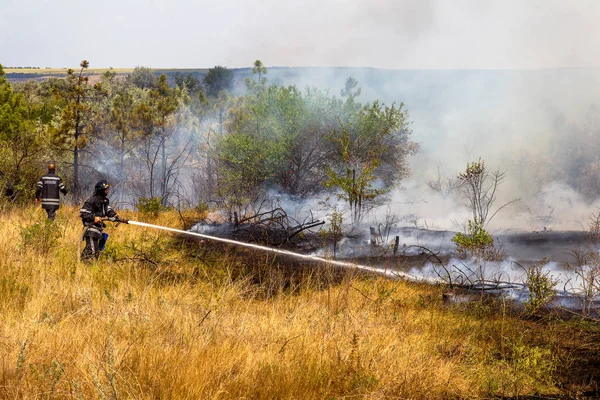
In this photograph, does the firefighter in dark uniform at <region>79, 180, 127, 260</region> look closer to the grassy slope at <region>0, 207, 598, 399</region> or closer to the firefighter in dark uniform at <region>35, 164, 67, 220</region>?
the grassy slope at <region>0, 207, 598, 399</region>

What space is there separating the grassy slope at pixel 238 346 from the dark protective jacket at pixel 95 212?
757 millimetres

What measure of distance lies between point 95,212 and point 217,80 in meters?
53.5

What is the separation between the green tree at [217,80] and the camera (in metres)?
58.1

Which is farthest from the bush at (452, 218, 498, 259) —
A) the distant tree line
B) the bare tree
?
the distant tree line

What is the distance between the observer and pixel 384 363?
3.98 metres

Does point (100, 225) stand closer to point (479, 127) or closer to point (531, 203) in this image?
point (531, 203)

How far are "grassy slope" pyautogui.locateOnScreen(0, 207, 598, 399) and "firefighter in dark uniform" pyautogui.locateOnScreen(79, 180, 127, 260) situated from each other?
2.12 ft

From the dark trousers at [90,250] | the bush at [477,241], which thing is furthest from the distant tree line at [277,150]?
the dark trousers at [90,250]

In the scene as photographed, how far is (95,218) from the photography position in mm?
7602

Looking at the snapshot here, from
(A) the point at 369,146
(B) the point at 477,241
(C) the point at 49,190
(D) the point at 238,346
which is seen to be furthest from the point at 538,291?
(A) the point at 369,146

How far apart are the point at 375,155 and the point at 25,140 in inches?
449

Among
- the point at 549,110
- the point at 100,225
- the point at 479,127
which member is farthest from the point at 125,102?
the point at 549,110

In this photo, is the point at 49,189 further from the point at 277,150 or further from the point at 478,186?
the point at 478,186

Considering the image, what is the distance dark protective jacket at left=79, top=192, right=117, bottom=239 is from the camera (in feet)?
25.0
